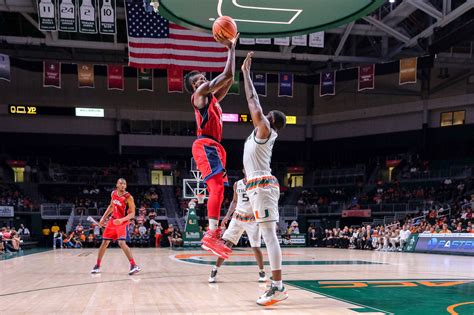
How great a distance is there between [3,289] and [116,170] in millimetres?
27790

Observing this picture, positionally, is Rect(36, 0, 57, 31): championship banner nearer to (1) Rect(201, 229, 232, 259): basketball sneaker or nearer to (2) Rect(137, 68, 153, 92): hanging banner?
(2) Rect(137, 68, 153, 92): hanging banner

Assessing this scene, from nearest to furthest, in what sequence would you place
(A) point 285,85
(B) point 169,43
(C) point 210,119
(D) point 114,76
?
(C) point 210,119
(B) point 169,43
(D) point 114,76
(A) point 285,85

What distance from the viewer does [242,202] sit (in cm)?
780

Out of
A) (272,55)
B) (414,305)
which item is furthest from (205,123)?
(272,55)

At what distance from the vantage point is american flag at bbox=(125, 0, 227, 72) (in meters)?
21.0

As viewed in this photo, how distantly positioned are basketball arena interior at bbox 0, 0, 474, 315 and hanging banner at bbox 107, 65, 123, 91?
0.10m

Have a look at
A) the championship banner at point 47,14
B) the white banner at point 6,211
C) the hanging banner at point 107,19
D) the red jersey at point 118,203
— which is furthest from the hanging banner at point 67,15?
the red jersey at point 118,203

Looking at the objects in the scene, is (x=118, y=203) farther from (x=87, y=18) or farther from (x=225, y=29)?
(x=87, y=18)

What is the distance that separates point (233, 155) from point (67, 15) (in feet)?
61.2

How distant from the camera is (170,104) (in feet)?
118

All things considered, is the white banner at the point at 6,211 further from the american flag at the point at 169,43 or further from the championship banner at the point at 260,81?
the championship banner at the point at 260,81

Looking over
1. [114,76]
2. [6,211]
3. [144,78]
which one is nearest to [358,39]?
[144,78]

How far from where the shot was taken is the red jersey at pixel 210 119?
5.96 m

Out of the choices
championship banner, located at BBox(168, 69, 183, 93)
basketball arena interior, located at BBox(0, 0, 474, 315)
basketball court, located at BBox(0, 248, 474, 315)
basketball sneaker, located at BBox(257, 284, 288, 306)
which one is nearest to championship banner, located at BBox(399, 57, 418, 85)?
basketball arena interior, located at BBox(0, 0, 474, 315)
